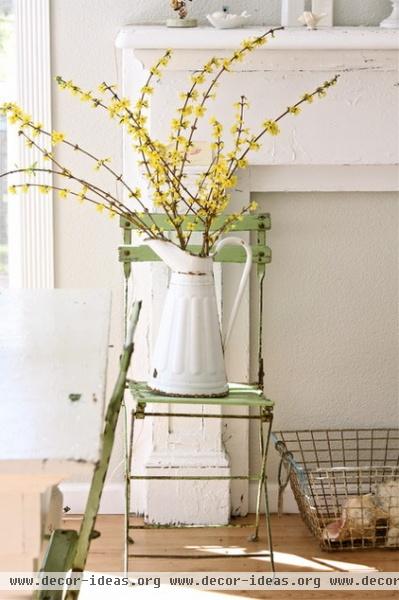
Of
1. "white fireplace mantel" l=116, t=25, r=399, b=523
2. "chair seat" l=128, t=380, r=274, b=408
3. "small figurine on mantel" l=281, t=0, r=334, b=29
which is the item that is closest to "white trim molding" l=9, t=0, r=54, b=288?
"white fireplace mantel" l=116, t=25, r=399, b=523

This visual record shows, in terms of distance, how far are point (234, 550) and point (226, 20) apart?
1.65 metres

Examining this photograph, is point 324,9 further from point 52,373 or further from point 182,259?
point 52,373

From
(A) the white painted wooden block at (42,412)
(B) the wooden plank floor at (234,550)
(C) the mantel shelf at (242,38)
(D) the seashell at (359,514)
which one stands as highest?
(C) the mantel shelf at (242,38)

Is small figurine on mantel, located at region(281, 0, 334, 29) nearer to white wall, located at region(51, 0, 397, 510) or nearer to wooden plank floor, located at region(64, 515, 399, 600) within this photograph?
white wall, located at region(51, 0, 397, 510)

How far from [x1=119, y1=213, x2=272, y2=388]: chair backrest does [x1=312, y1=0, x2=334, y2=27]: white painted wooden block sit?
0.67m

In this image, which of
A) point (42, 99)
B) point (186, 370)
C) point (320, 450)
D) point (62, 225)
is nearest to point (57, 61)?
point (42, 99)

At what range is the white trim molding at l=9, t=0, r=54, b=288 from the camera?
3.64 m

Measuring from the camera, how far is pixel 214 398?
124 inches

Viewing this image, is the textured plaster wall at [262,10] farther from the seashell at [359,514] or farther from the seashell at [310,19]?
the seashell at [359,514]

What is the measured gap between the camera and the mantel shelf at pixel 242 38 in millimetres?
3457

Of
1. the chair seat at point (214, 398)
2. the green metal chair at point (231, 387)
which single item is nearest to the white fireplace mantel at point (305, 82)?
the green metal chair at point (231, 387)

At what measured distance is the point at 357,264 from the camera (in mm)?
3816

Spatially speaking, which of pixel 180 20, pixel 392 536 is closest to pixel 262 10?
pixel 180 20

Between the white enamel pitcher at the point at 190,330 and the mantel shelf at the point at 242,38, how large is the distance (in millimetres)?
698
